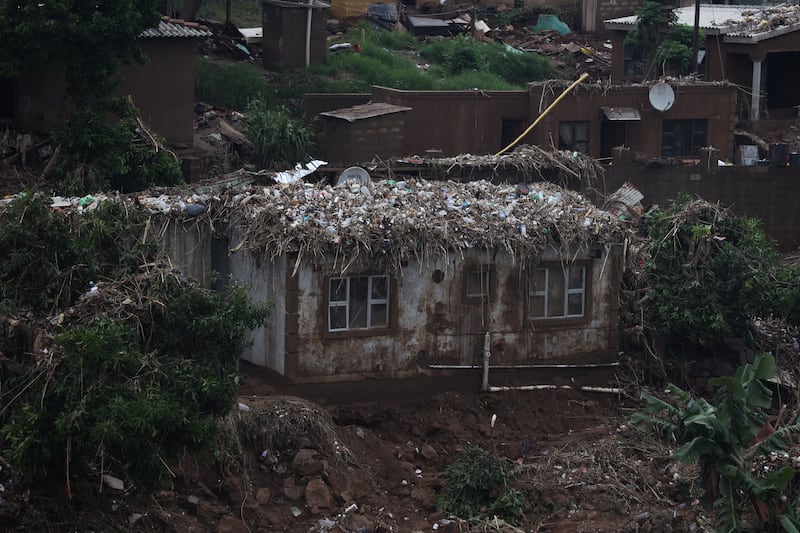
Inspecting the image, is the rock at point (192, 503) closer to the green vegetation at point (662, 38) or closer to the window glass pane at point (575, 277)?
the window glass pane at point (575, 277)

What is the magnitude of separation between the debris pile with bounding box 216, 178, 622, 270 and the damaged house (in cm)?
2

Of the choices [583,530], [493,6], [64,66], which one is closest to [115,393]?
[583,530]

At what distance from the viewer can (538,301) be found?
19.1m

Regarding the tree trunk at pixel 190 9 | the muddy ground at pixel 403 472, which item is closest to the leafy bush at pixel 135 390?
the muddy ground at pixel 403 472

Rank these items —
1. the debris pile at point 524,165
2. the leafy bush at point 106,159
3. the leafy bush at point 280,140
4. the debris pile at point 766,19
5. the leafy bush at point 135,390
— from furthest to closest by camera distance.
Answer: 1. the debris pile at point 766,19
2. the leafy bush at point 280,140
3. the debris pile at point 524,165
4. the leafy bush at point 106,159
5. the leafy bush at point 135,390

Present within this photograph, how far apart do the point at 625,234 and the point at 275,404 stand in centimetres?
622

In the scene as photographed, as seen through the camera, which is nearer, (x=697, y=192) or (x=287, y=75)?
(x=697, y=192)

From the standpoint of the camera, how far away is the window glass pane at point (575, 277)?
760 inches

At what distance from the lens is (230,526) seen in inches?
560

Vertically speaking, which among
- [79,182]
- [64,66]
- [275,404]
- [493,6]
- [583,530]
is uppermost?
[493,6]

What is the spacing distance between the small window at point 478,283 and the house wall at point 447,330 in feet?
0.33

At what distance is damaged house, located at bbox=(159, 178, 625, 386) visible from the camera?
17578 mm

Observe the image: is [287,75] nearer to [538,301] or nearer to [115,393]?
[538,301]

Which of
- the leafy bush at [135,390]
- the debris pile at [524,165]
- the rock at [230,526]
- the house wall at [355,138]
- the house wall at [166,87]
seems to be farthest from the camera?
the house wall at [166,87]
